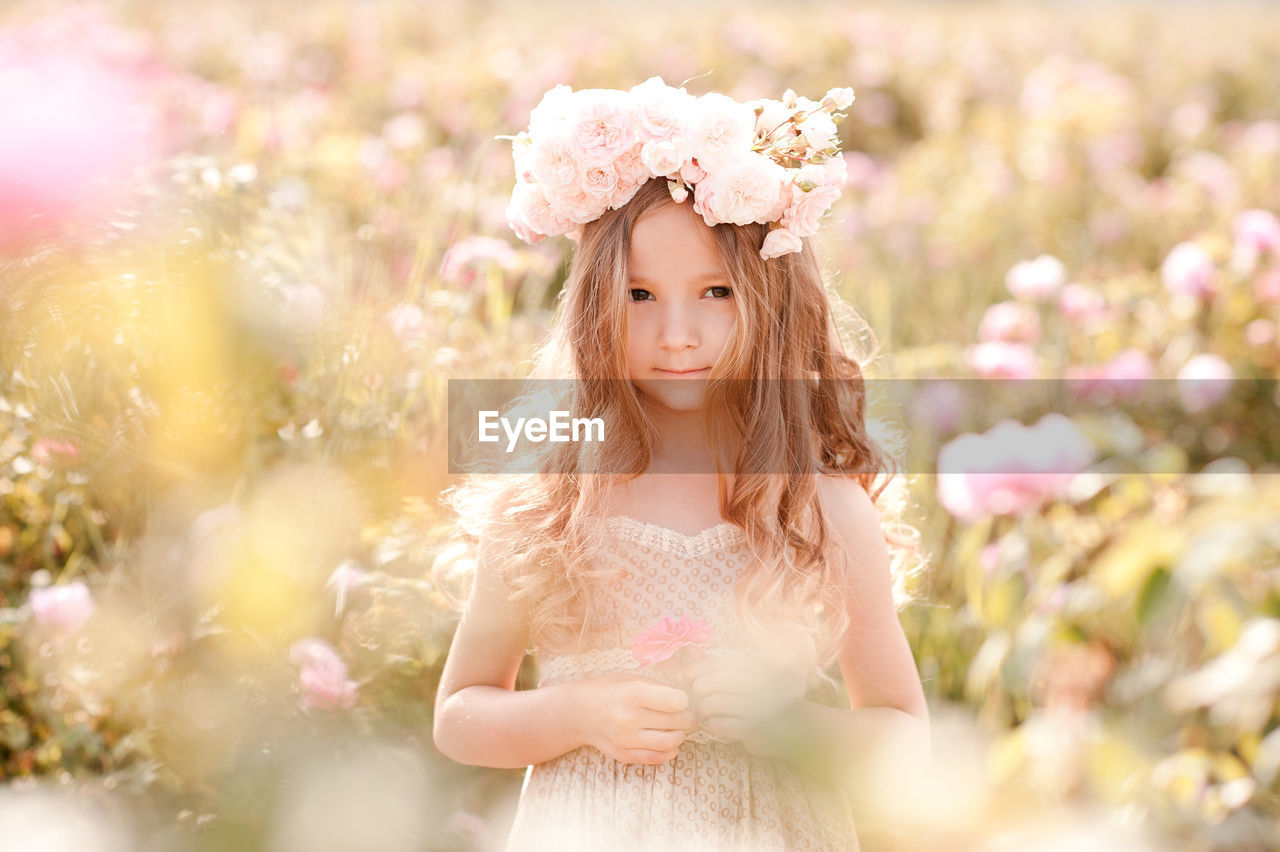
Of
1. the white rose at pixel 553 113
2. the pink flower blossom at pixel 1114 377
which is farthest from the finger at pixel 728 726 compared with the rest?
the pink flower blossom at pixel 1114 377

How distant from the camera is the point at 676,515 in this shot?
157 centimetres

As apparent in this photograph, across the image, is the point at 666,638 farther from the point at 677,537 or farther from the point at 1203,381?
the point at 1203,381

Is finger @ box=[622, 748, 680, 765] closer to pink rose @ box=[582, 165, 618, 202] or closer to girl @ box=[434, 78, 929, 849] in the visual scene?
girl @ box=[434, 78, 929, 849]

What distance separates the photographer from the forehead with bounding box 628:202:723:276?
1498mm

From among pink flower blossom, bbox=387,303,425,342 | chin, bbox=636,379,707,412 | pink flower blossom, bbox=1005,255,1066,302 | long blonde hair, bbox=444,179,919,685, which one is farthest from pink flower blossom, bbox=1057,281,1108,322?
chin, bbox=636,379,707,412

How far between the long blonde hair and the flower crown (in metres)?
0.04

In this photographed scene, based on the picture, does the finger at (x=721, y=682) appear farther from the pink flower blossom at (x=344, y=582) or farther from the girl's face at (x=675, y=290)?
the pink flower blossom at (x=344, y=582)

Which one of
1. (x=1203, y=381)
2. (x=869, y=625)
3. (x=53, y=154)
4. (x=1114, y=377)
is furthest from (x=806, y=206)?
(x=1203, y=381)

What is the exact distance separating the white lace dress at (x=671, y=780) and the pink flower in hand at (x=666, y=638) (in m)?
0.18

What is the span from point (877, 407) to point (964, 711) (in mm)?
693

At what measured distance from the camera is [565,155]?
1.52m

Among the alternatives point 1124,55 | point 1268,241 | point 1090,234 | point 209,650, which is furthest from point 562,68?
point 1124,55

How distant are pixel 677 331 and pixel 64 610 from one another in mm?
1182

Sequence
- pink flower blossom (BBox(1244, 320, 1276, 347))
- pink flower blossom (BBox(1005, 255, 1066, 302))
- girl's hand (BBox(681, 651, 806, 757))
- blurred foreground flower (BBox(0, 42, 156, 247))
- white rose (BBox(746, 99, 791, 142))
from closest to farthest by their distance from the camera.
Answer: girl's hand (BBox(681, 651, 806, 757)) < white rose (BBox(746, 99, 791, 142)) < blurred foreground flower (BBox(0, 42, 156, 247)) < pink flower blossom (BBox(1005, 255, 1066, 302)) < pink flower blossom (BBox(1244, 320, 1276, 347))
